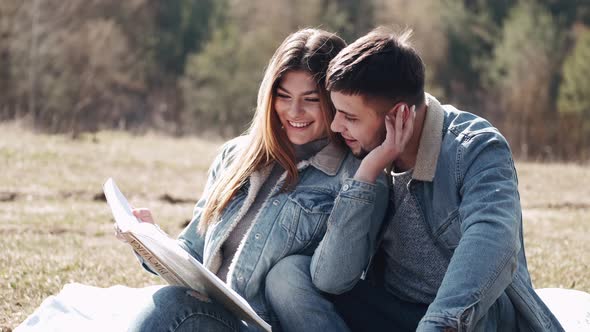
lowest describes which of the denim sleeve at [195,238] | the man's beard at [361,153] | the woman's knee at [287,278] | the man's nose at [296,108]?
the denim sleeve at [195,238]

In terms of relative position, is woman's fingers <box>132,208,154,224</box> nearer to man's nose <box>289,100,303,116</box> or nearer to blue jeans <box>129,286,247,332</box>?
blue jeans <box>129,286,247,332</box>

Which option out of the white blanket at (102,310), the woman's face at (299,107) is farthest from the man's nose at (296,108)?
the white blanket at (102,310)

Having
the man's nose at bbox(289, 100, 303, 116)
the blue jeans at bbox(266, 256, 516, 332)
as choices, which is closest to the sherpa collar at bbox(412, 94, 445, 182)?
the blue jeans at bbox(266, 256, 516, 332)

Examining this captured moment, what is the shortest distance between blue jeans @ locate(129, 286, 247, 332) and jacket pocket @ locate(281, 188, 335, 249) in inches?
20.7

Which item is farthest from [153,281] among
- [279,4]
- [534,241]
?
[279,4]

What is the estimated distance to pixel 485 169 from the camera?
9.94 feet

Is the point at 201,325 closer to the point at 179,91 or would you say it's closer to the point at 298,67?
the point at 298,67

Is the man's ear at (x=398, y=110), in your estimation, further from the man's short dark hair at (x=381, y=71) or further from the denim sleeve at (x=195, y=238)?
the denim sleeve at (x=195, y=238)

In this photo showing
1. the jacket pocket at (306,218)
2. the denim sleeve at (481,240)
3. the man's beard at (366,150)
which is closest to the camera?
the denim sleeve at (481,240)

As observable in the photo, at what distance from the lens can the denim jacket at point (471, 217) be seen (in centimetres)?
278

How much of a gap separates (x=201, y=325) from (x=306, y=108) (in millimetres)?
1083

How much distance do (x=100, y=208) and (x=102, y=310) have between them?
161 inches

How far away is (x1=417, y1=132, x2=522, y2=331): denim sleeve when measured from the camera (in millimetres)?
2748

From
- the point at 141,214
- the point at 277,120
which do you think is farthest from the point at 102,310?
the point at 277,120
